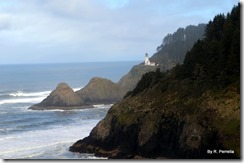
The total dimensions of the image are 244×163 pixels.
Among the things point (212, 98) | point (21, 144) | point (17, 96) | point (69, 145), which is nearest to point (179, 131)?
point (212, 98)

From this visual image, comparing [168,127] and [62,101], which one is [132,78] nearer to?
[62,101]

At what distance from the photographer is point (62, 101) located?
7569 cm

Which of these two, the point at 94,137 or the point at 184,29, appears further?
the point at 184,29

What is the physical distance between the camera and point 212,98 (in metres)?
32.9

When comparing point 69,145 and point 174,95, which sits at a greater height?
point 174,95

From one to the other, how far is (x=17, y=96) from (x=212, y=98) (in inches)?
2736

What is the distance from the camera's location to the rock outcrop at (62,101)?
245ft

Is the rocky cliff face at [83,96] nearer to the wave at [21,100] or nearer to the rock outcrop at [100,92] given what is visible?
the rock outcrop at [100,92]

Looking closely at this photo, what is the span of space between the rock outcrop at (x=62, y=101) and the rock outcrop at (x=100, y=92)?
2849 millimetres

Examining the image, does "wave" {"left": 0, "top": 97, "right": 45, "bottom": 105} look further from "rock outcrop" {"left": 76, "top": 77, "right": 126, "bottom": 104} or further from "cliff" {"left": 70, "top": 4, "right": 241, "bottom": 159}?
"cliff" {"left": 70, "top": 4, "right": 241, "bottom": 159}

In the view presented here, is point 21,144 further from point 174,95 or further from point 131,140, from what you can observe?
point 174,95

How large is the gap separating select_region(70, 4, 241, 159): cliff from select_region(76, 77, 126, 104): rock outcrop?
128ft

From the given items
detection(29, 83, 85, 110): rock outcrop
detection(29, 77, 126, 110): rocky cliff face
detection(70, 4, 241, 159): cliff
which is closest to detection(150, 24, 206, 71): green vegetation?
detection(29, 77, 126, 110): rocky cliff face

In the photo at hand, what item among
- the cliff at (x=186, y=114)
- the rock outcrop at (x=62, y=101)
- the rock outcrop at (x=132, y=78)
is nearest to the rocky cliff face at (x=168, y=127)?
the cliff at (x=186, y=114)
